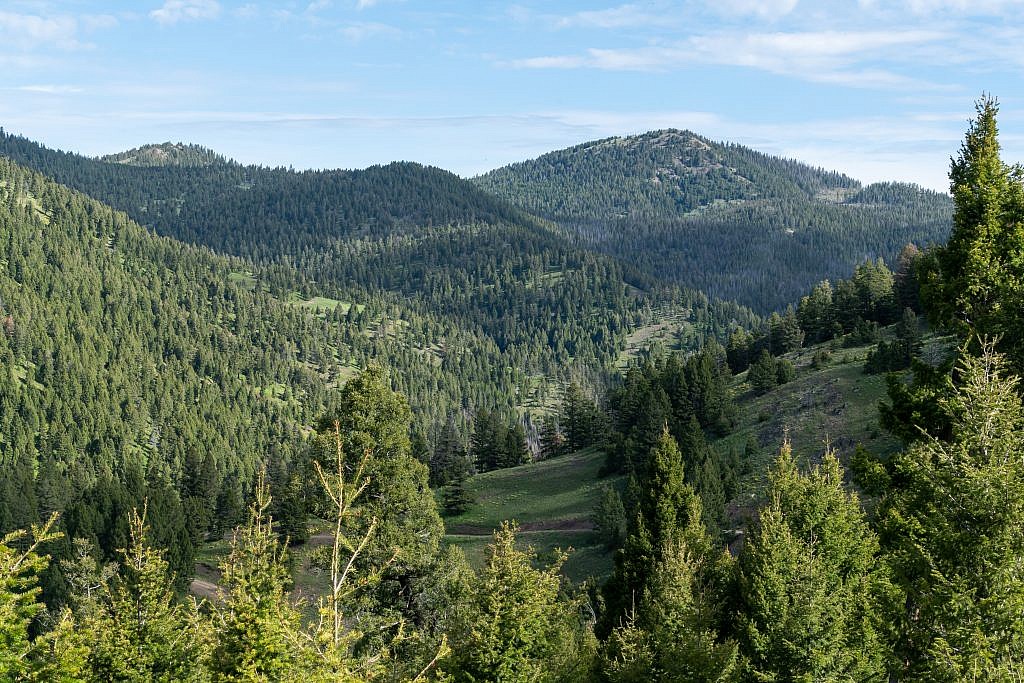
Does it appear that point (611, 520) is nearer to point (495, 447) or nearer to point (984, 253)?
point (984, 253)

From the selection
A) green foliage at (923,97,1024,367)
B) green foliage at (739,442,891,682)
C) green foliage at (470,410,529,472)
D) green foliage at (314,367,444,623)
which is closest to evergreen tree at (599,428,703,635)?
green foliage at (739,442,891,682)

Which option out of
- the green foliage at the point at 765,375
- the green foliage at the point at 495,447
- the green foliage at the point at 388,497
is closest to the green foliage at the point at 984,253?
the green foliage at the point at 388,497

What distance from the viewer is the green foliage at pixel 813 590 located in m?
24.4

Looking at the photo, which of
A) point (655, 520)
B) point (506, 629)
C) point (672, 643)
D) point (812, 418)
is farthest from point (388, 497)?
point (812, 418)

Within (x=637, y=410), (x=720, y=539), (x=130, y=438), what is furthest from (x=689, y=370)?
(x=130, y=438)

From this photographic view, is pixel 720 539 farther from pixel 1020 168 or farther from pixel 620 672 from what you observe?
pixel 1020 168

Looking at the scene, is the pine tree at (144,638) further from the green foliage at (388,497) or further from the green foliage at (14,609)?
the green foliage at (388,497)

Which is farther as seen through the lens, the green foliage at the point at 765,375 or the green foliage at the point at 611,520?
the green foliage at the point at 765,375

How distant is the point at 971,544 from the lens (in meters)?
15.8

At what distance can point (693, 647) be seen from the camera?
24406 millimetres

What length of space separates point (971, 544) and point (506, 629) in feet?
39.3

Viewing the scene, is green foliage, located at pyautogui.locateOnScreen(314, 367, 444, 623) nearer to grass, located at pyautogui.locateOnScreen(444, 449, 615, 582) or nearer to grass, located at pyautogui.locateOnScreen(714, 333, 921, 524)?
grass, located at pyautogui.locateOnScreen(444, 449, 615, 582)

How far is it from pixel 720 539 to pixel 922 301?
134 feet

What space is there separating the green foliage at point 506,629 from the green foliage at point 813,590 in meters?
7.10
